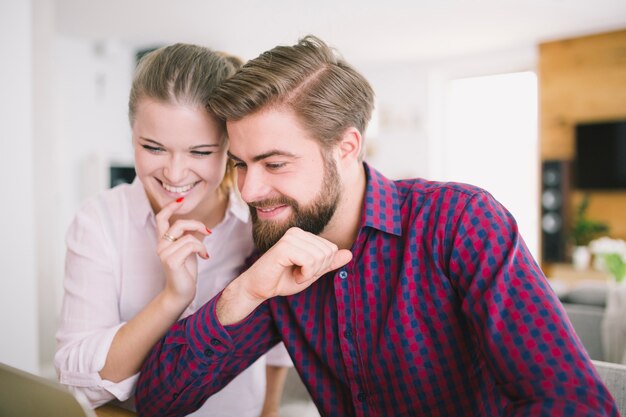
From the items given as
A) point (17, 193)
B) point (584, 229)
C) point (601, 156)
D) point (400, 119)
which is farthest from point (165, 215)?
point (400, 119)

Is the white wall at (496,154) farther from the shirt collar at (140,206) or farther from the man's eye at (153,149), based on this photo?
the man's eye at (153,149)

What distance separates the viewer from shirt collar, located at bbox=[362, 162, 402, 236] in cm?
121

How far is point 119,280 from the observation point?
4.58 feet

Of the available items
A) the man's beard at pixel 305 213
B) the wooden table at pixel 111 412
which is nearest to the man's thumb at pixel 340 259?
the man's beard at pixel 305 213

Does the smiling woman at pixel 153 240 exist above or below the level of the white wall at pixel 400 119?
below

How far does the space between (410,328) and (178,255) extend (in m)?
0.53

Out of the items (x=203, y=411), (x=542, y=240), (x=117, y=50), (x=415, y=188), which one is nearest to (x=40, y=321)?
(x=203, y=411)

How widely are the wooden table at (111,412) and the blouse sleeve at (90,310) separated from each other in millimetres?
25

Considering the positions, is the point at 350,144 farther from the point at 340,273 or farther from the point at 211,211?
the point at 211,211

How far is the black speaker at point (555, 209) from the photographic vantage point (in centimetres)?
668

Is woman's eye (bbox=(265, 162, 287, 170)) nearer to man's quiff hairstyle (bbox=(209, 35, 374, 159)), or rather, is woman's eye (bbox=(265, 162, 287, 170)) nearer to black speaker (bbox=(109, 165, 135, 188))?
man's quiff hairstyle (bbox=(209, 35, 374, 159))

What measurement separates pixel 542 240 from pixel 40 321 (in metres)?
5.54

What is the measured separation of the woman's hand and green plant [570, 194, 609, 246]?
20.3 ft

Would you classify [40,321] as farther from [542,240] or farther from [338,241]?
[542,240]
